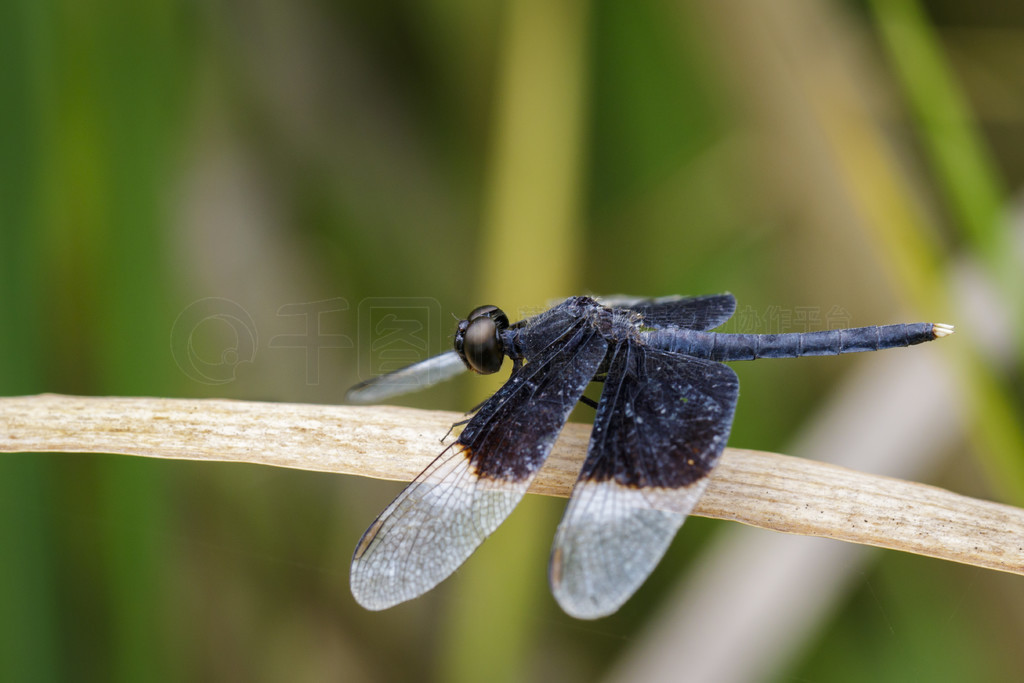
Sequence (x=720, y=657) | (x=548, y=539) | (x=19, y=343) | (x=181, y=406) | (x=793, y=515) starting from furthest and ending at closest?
(x=548, y=539)
(x=720, y=657)
(x=19, y=343)
(x=181, y=406)
(x=793, y=515)

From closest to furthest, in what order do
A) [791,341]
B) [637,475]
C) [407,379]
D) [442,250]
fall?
[637,475] < [791,341] < [407,379] < [442,250]

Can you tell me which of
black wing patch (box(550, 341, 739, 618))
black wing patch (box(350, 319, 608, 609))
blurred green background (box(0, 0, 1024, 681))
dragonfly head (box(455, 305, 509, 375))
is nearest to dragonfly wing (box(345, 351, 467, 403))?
dragonfly head (box(455, 305, 509, 375))

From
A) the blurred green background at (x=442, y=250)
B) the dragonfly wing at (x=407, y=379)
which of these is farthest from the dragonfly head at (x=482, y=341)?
the blurred green background at (x=442, y=250)

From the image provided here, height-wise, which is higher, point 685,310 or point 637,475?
point 685,310

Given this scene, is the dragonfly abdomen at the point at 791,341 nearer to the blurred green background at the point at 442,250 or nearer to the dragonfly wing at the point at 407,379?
the blurred green background at the point at 442,250

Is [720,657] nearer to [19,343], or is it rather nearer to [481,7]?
[19,343]

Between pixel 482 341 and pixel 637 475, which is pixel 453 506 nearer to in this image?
pixel 637 475

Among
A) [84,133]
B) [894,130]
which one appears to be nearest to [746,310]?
[894,130]

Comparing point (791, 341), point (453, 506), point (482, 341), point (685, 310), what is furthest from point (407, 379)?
point (791, 341)
